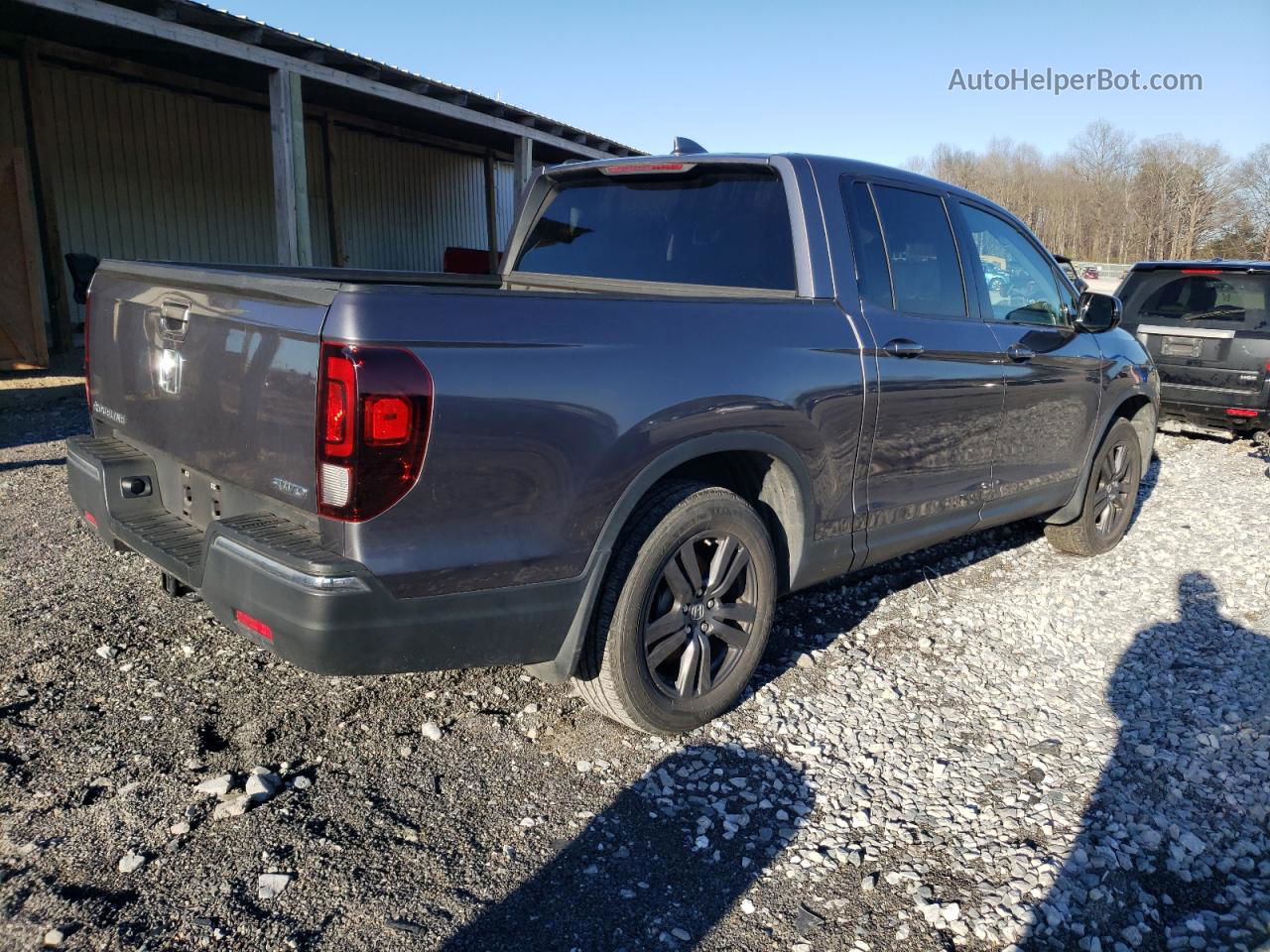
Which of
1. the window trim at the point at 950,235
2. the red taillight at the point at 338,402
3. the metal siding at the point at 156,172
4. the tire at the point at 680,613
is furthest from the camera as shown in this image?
the metal siding at the point at 156,172

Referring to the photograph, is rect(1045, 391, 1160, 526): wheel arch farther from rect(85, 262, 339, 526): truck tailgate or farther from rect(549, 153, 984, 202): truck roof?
rect(85, 262, 339, 526): truck tailgate

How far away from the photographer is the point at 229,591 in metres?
2.47

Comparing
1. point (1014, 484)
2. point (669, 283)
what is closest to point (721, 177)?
point (669, 283)

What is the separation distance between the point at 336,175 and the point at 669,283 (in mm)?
15330

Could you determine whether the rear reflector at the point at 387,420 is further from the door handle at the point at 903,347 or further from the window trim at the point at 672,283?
the door handle at the point at 903,347

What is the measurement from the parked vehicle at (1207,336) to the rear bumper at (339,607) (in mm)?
7679

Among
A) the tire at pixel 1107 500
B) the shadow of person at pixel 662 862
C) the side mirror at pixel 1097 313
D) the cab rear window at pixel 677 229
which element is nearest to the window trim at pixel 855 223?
the cab rear window at pixel 677 229

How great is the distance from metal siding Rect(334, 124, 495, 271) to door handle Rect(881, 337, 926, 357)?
1554 cm

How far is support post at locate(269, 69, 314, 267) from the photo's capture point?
1030 centimetres

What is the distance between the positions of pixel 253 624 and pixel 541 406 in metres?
0.96

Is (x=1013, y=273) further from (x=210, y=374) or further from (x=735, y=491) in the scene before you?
(x=210, y=374)

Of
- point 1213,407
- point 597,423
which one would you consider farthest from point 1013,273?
point 1213,407

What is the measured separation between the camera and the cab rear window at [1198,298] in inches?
315

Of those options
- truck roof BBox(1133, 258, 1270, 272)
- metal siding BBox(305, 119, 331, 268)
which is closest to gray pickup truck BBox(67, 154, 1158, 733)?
truck roof BBox(1133, 258, 1270, 272)
